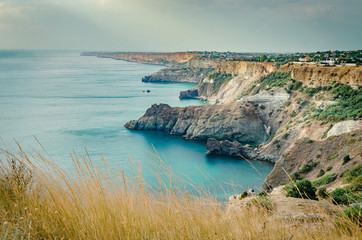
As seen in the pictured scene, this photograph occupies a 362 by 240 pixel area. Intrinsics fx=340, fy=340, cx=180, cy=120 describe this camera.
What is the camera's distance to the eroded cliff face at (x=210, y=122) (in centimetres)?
4612

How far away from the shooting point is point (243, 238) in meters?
2.43

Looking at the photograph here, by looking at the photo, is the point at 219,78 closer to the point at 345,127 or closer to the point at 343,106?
the point at 343,106

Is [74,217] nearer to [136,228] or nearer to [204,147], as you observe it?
[136,228]

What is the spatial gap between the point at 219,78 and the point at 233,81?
9.04 meters

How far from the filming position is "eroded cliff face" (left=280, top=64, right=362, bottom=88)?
39678mm

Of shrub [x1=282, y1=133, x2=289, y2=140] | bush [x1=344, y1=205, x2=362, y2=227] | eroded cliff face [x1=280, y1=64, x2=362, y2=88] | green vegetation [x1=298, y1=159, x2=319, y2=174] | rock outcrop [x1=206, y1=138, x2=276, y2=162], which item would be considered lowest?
rock outcrop [x1=206, y1=138, x2=276, y2=162]

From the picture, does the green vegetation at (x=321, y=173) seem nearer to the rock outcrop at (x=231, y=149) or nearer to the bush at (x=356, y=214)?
the rock outcrop at (x=231, y=149)

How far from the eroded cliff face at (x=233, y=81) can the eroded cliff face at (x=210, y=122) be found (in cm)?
1863

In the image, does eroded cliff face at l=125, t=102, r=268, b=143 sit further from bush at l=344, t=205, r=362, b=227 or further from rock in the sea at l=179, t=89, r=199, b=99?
bush at l=344, t=205, r=362, b=227

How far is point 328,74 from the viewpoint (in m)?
43.4

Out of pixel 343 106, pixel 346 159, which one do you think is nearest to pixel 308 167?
pixel 346 159

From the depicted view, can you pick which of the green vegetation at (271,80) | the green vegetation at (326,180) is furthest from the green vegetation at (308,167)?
the green vegetation at (271,80)

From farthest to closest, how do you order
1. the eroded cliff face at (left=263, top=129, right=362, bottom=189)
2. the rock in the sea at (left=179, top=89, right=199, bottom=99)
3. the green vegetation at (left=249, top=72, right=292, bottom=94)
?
the rock in the sea at (left=179, top=89, right=199, bottom=99) → the green vegetation at (left=249, top=72, right=292, bottom=94) → the eroded cliff face at (left=263, top=129, right=362, bottom=189)

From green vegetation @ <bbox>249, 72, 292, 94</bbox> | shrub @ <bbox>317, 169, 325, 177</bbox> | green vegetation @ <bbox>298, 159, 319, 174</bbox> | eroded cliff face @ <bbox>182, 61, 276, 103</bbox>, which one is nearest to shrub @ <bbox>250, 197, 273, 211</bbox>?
shrub @ <bbox>317, 169, 325, 177</bbox>
